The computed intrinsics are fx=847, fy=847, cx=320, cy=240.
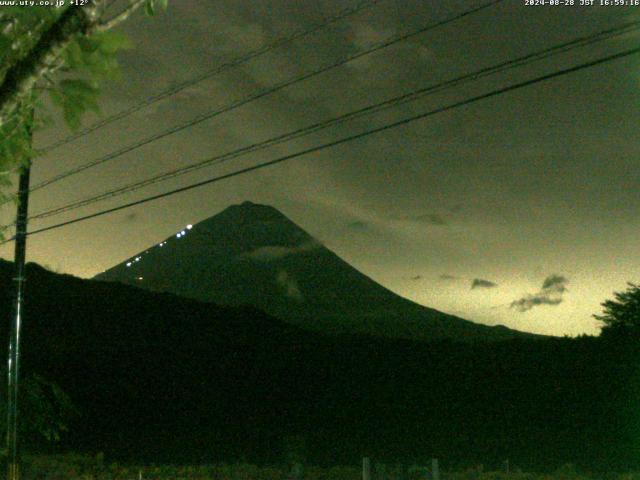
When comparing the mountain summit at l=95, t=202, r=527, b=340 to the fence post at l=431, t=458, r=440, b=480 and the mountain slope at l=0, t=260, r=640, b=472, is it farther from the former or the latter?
the fence post at l=431, t=458, r=440, b=480

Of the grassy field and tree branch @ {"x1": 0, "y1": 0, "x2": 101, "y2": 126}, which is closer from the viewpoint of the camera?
tree branch @ {"x1": 0, "y1": 0, "x2": 101, "y2": 126}

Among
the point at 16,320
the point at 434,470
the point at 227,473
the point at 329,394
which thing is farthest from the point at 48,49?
the point at 329,394

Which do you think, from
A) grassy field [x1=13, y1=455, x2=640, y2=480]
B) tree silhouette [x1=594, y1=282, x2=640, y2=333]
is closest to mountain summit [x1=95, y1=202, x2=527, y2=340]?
tree silhouette [x1=594, y1=282, x2=640, y2=333]

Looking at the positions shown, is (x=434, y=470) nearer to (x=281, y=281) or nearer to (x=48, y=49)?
(x=48, y=49)

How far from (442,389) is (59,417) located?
21169 millimetres

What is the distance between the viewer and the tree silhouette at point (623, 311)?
4606cm

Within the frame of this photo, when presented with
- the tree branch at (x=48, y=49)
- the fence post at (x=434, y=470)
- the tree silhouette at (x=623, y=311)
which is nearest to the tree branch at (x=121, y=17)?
Answer: the tree branch at (x=48, y=49)

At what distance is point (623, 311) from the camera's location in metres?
46.8

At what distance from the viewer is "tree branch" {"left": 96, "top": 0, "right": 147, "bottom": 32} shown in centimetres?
311

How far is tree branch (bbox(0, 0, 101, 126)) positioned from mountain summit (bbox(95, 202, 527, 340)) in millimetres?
106450

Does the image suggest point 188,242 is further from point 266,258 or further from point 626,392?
point 626,392

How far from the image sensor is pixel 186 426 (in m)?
34.1

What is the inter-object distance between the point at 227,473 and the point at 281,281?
400 ft

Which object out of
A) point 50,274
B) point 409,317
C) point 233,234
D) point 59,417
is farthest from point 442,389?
point 233,234
